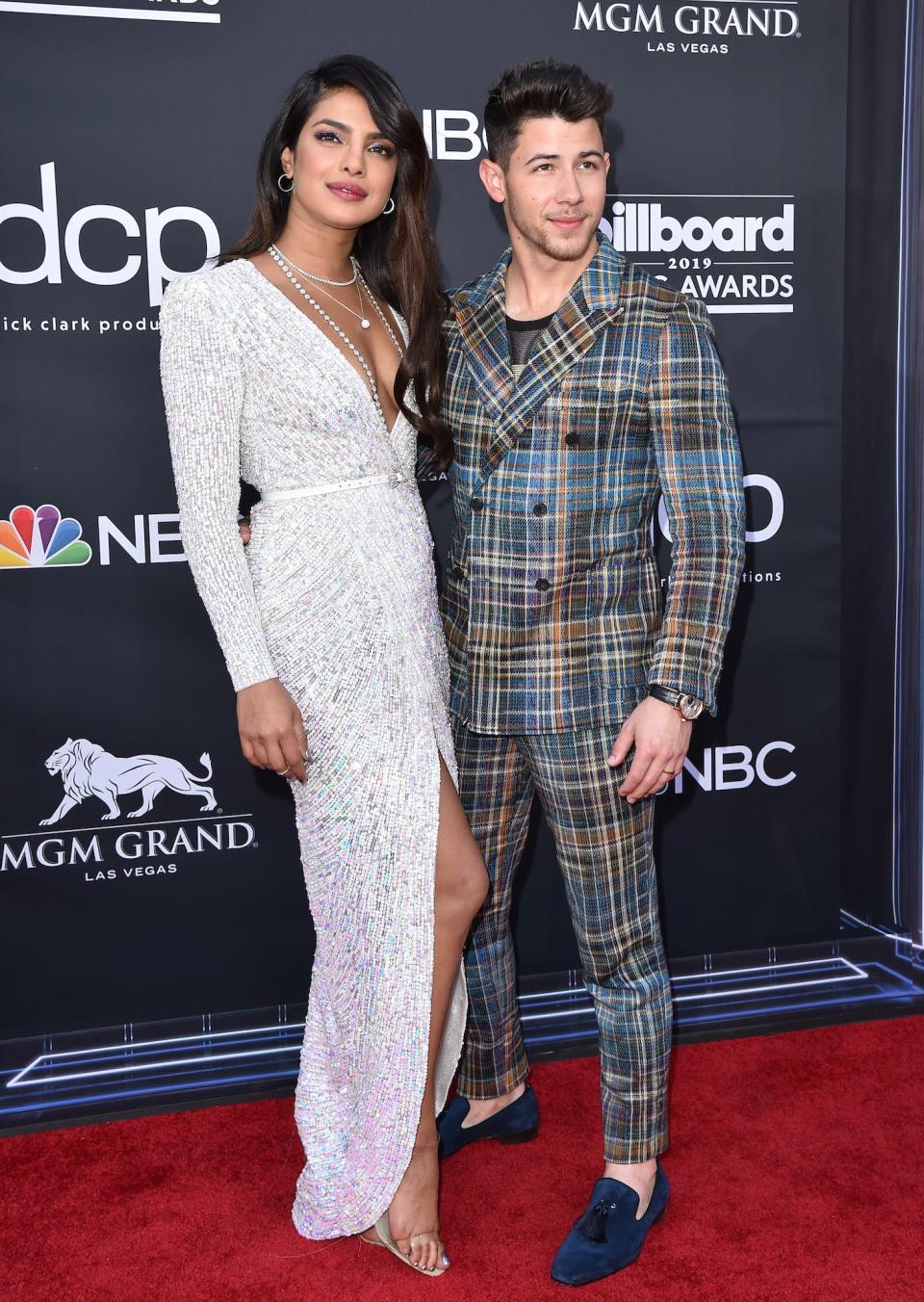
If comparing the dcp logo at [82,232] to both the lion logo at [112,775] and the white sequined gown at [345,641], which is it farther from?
the lion logo at [112,775]

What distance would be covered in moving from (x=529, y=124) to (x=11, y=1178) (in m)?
2.18

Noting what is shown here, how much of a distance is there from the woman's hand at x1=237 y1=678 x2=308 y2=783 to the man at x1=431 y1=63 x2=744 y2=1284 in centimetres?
34

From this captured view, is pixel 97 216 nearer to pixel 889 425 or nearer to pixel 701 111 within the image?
pixel 701 111

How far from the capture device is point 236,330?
6.70 ft

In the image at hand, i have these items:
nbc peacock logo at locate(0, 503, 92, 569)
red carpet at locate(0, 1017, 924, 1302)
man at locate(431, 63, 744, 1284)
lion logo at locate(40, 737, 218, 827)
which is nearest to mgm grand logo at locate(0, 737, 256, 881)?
lion logo at locate(40, 737, 218, 827)

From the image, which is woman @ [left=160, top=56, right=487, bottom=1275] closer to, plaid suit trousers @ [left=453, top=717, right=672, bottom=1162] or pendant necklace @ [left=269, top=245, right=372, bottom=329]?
pendant necklace @ [left=269, top=245, right=372, bottom=329]

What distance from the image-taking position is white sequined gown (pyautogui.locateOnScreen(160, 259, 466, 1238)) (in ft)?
6.74

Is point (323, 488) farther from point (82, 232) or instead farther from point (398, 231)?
point (82, 232)

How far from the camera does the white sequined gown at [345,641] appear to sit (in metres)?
2.05

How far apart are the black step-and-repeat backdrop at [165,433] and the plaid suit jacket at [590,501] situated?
0.81 metres

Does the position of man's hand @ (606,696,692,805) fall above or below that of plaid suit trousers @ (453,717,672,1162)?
above

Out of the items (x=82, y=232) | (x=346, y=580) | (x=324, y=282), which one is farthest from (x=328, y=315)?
(x=82, y=232)

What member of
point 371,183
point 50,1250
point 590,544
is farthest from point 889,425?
point 50,1250

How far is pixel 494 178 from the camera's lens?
2.21m
